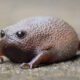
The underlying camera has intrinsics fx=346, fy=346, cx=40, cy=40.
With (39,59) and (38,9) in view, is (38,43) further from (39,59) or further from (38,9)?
(38,9)

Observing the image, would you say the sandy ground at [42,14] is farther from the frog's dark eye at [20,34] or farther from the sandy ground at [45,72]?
the frog's dark eye at [20,34]

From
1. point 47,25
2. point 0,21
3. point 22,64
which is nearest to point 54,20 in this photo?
point 47,25

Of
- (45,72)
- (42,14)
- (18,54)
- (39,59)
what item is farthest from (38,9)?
(45,72)

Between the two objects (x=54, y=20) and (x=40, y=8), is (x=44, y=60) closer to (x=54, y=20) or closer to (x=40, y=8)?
(x=54, y=20)

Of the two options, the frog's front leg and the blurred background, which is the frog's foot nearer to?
the frog's front leg

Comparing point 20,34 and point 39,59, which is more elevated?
point 20,34

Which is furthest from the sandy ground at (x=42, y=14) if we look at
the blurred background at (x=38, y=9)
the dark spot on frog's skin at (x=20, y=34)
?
the dark spot on frog's skin at (x=20, y=34)

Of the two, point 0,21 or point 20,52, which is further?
point 0,21
